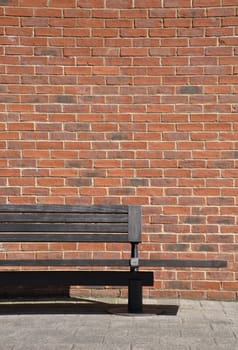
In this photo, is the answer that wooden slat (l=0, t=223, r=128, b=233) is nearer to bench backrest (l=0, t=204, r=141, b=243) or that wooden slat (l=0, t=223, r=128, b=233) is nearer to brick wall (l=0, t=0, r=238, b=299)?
bench backrest (l=0, t=204, r=141, b=243)

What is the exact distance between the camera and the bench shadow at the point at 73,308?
5.53 meters

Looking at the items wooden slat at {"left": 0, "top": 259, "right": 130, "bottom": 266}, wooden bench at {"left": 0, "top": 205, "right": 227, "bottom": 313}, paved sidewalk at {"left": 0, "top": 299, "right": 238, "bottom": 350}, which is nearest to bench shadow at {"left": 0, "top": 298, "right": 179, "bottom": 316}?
paved sidewalk at {"left": 0, "top": 299, "right": 238, "bottom": 350}

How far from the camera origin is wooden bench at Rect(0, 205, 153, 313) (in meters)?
5.34

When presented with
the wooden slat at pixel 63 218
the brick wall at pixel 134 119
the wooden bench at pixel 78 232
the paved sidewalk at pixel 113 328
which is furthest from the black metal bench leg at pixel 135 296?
the brick wall at pixel 134 119

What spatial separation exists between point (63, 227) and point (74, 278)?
1.49 feet

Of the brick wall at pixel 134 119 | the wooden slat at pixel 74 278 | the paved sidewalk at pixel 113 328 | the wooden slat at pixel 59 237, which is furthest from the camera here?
the brick wall at pixel 134 119

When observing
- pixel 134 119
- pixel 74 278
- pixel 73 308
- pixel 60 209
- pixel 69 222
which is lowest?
pixel 73 308

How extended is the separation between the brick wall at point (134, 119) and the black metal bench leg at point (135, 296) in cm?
77

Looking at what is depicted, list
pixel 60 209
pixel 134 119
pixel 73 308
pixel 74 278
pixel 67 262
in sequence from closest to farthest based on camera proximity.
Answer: pixel 74 278 < pixel 60 209 < pixel 67 262 < pixel 73 308 < pixel 134 119

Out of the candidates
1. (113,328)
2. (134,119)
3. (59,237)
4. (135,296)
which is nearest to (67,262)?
(59,237)

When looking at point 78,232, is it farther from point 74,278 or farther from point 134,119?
point 134,119

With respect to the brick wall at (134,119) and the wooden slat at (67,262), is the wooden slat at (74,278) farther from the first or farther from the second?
the brick wall at (134,119)

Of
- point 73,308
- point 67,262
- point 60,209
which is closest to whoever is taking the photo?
point 60,209

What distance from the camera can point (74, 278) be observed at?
17.5 feet
